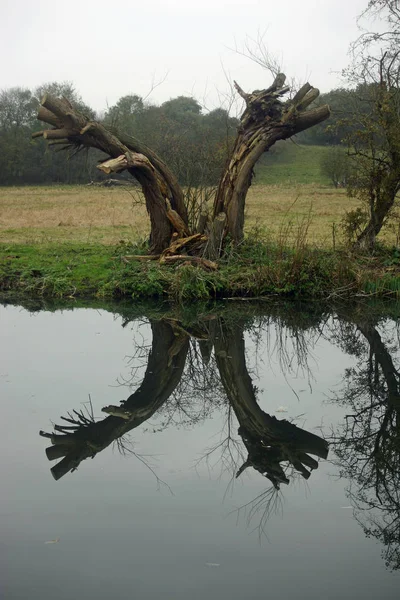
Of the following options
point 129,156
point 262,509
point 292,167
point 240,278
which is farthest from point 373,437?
point 292,167

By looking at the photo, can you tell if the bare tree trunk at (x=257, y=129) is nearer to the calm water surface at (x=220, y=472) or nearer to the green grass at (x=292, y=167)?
the calm water surface at (x=220, y=472)

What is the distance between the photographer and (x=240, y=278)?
14039mm

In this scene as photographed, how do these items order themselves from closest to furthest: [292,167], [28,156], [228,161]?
[228,161]
[28,156]
[292,167]

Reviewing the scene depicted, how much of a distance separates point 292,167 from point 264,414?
55.8m

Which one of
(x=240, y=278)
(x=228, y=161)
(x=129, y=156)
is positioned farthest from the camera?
(x=228, y=161)

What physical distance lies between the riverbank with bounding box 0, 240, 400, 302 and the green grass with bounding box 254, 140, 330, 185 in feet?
118

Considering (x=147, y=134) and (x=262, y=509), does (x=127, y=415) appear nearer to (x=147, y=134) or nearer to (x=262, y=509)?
(x=262, y=509)

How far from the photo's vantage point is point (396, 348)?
1038 cm

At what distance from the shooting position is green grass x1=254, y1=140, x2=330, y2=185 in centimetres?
5391

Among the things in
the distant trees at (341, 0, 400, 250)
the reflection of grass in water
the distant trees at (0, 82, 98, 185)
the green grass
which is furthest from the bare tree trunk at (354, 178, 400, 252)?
the distant trees at (0, 82, 98, 185)

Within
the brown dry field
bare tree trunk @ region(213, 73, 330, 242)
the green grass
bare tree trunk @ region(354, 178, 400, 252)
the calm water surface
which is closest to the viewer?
the calm water surface

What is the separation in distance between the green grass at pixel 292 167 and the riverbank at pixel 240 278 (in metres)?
36.0

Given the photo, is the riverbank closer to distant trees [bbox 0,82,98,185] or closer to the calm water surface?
the calm water surface

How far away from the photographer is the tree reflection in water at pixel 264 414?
611 cm
